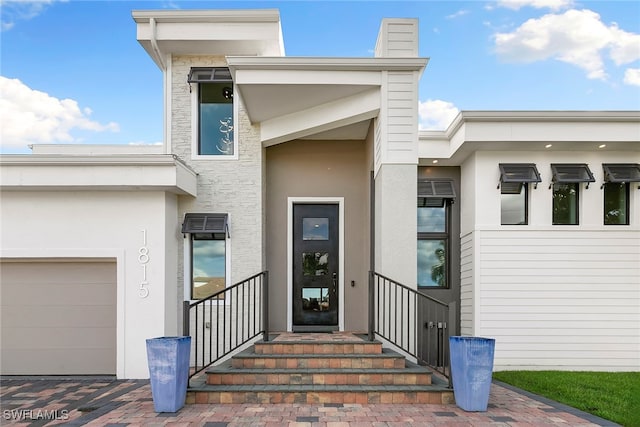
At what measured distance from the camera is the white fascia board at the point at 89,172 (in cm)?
609

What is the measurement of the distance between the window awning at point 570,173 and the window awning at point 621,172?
288mm

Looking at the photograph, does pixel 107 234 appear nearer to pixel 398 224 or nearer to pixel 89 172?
pixel 89 172

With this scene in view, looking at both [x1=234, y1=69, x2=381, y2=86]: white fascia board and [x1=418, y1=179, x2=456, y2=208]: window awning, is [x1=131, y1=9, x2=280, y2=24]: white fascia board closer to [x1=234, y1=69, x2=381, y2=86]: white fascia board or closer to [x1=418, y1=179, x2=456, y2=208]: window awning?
[x1=234, y1=69, x2=381, y2=86]: white fascia board

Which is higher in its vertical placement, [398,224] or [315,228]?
[398,224]

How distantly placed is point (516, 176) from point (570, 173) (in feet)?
3.02

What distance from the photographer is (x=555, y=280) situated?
23.1 ft

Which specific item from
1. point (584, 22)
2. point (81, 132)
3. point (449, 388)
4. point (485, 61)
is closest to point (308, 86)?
point (449, 388)

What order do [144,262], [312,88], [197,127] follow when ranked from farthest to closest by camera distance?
[197,127] < [144,262] < [312,88]

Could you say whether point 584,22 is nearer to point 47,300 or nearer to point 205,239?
point 205,239

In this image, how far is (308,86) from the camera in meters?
6.04

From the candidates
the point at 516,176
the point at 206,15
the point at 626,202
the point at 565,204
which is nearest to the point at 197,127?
the point at 206,15

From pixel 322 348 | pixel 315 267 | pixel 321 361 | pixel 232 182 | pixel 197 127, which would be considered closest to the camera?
Answer: pixel 321 361

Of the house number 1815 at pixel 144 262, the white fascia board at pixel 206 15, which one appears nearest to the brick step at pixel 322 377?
the house number 1815 at pixel 144 262

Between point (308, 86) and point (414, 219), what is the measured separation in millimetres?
2357
